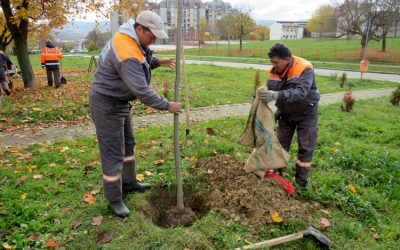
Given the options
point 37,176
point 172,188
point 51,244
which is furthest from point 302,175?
point 37,176

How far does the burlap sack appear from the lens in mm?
4047

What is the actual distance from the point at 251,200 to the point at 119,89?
1956 mm

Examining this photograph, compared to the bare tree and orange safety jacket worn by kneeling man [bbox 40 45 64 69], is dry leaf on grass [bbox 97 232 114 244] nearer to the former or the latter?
orange safety jacket worn by kneeling man [bbox 40 45 64 69]

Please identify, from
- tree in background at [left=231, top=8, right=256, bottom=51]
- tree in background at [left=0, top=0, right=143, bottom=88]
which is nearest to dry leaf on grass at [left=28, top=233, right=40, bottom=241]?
tree in background at [left=0, top=0, right=143, bottom=88]

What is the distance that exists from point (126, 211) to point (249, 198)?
143cm

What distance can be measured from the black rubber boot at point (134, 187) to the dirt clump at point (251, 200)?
2.89 feet

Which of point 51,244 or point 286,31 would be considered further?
point 286,31

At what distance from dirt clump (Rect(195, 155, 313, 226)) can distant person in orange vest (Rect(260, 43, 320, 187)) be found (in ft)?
2.14

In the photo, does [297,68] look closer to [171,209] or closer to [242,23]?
[171,209]

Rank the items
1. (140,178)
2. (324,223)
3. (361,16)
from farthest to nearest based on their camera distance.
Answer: (361,16) < (140,178) < (324,223)

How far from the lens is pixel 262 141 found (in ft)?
13.4

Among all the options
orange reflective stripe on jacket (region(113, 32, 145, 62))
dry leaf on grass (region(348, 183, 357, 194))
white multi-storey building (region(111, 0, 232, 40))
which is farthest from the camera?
white multi-storey building (region(111, 0, 232, 40))

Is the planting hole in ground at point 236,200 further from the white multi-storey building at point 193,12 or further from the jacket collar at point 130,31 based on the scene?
the white multi-storey building at point 193,12

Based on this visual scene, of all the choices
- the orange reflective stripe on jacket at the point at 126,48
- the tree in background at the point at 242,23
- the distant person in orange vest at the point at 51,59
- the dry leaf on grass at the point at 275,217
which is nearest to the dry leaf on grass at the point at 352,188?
the dry leaf on grass at the point at 275,217
